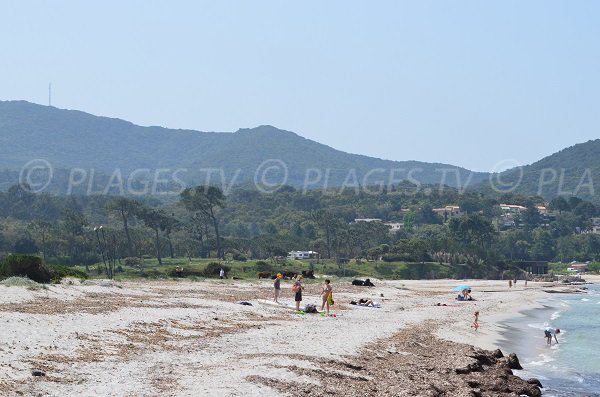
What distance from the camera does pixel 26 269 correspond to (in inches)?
1518

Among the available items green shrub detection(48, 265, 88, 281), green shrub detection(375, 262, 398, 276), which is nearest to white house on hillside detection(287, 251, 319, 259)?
green shrub detection(375, 262, 398, 276)

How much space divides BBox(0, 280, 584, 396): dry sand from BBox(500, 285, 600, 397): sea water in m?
2.14

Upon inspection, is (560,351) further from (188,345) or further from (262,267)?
(262,267)

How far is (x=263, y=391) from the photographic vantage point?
587 inches

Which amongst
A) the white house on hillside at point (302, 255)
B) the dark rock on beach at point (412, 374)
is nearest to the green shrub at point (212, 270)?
the dark rock on beach at point (412, 374)

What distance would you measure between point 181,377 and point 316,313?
1935 cm

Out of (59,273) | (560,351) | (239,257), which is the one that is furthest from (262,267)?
(560,351)

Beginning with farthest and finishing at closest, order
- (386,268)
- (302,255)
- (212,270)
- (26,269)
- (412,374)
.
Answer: (302,255) → (386,268) → (212,270) → (26,269) → (412,374)

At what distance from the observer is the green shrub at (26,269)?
38.4 m

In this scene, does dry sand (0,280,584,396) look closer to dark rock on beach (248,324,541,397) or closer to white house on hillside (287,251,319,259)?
dark rock on beach (248,324,541,397)

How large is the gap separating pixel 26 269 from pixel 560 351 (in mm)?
23300

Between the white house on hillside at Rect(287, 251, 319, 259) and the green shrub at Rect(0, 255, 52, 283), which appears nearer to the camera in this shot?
the green shrub at Rect(0, 255, 52, 283)

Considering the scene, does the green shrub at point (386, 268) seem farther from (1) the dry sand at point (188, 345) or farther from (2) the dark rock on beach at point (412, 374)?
(2) the dark rock on beach at point (412, 374)

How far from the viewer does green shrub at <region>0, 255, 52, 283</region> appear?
38406mm
